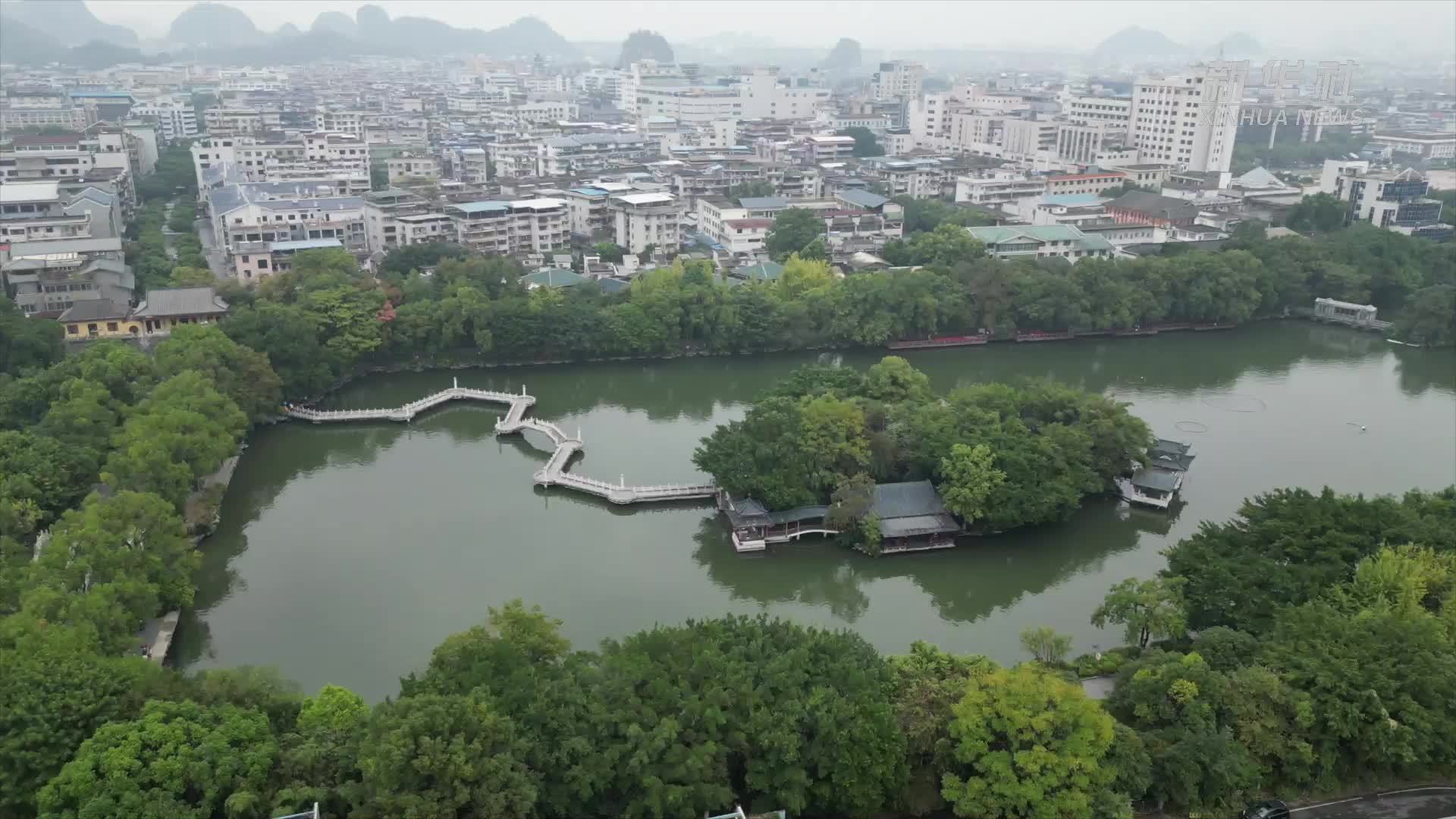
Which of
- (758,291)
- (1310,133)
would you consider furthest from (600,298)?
(1310,133)

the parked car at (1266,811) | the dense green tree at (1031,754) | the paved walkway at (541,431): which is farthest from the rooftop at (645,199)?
the parked car at (1266,811)

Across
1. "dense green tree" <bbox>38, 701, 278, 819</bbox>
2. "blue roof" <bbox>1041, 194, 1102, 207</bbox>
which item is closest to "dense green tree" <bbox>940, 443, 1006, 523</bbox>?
"dense green tree" <bbox>38, 701, 278, 819</bbox>

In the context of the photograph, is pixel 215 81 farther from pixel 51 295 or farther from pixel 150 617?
pixel 150 617

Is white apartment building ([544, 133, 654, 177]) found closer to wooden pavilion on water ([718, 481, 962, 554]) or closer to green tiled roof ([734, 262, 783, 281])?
green tiled roof ([734, 262, 783, 281])

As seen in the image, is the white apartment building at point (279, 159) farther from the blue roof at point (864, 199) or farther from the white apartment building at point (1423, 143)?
the white apartment building at point (1423, 143)

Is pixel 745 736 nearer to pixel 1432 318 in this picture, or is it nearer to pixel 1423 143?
pixel 1432 318

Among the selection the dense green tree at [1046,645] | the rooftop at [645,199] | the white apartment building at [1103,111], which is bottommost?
the dense green tree at [1046,645]
